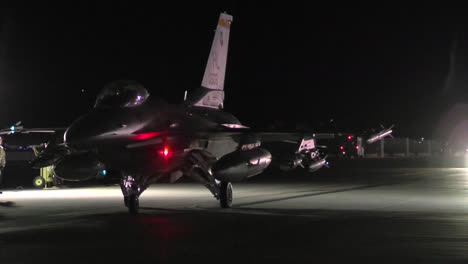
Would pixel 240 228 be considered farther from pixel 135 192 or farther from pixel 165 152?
pixel 165 152

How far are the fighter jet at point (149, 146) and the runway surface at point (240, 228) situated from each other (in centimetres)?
83

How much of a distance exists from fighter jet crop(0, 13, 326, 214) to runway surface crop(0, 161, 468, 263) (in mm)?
832

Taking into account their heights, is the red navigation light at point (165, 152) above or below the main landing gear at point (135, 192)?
above

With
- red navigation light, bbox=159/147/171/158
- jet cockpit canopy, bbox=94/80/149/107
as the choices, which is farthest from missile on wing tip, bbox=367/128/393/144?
jet cockpit canopy, bbox=94/80/149/107

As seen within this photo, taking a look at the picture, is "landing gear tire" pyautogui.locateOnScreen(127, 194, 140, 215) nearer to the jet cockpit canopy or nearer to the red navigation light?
the red navigation light

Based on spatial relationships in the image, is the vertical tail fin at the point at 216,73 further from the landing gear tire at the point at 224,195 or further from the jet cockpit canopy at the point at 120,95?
the jet cockpit canopy at the point at 120,95

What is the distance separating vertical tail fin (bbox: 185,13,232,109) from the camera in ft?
72.5

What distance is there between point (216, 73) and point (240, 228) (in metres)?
10.4

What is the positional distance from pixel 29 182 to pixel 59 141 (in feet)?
36.6

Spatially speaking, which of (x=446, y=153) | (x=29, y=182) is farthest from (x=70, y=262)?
(x=446, y=153)

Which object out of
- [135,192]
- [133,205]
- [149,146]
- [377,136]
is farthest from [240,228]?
[377,136]

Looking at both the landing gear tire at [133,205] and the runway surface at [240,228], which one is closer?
the runway surface at [240,228]

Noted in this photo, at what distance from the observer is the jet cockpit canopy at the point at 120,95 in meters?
16.6

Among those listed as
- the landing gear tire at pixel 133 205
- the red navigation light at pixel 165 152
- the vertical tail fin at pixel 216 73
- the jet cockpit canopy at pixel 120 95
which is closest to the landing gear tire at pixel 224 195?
the red navigation light at pixel 165 152
